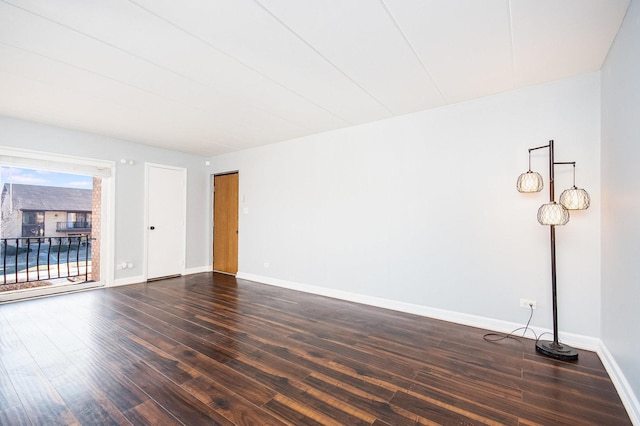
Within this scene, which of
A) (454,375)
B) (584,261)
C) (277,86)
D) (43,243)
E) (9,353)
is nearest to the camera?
(454,375)

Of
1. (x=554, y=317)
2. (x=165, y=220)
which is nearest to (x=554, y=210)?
(x=554, y=317)

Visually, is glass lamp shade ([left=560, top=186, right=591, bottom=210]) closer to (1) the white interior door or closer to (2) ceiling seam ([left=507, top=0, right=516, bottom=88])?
(2) ceiling seam ([left=507, top=0, right=516, bottom=88])

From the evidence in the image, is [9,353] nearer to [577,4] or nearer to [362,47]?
[362,47]

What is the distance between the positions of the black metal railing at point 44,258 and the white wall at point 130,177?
86cm

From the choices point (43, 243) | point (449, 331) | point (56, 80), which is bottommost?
point (449, 331)

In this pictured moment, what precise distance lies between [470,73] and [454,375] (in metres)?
2.70

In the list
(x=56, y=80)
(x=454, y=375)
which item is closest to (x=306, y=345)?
(x=454, y=375)

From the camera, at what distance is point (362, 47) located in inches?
89.5

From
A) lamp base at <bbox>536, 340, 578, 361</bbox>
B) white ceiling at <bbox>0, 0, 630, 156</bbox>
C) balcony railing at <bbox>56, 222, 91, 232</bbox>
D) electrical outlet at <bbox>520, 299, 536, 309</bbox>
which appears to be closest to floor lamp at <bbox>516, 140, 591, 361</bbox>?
lamp base at <bbox>536, 340, 578, 361</bbox>

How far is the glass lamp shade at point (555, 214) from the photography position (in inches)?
97.0

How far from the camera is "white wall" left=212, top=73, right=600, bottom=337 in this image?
2.70 metres

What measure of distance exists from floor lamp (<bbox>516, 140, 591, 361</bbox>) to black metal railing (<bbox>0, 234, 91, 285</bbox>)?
6.95 meters

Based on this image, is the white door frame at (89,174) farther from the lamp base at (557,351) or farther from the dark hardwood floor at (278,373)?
the lamp base at (557,351)

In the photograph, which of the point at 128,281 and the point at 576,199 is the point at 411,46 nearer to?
the point at 576,199
